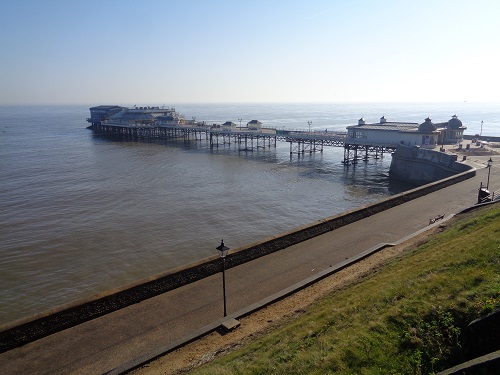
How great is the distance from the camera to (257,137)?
68.1m

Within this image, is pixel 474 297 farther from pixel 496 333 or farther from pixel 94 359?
pixel 94 359

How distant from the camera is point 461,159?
3912 cm

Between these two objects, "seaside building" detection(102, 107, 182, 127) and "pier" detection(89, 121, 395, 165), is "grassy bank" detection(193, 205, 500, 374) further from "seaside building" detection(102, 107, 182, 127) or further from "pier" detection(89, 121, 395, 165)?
"seaside building" detection(102, 107, 182, 127)

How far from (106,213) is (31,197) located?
10.8 m

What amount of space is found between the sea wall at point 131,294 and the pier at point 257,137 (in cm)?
3270

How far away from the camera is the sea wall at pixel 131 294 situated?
11.9 m

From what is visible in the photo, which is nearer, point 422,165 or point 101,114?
point 422,165

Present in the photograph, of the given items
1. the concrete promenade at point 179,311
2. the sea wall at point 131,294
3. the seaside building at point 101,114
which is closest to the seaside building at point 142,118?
the seaside building at point 101,114

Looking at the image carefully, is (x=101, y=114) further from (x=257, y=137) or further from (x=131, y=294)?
(x=131, y=294)

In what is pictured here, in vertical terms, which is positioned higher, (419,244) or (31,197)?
(419,244)

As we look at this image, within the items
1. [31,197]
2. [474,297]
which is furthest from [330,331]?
[31,197]

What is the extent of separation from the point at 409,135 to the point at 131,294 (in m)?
40.2

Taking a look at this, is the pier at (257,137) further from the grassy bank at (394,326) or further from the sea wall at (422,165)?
the grassy bank at (394,326)

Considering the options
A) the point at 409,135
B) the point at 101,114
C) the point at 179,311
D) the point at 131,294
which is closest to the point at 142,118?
the point at 101,114
